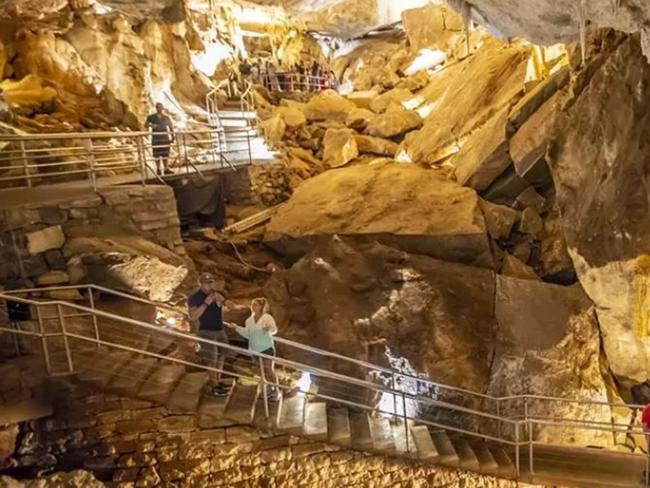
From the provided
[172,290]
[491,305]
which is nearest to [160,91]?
[172,290]

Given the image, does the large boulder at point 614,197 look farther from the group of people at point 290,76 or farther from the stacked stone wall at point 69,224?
the group of people at point 290,76

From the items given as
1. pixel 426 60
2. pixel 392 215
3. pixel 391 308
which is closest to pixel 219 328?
pixel 391 308

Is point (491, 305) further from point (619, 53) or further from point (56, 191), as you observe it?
point (56, 191)

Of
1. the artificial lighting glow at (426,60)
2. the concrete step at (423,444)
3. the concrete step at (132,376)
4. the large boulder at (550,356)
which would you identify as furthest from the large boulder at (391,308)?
the artificial lighting glow at (426,60)

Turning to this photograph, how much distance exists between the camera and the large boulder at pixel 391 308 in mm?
8219

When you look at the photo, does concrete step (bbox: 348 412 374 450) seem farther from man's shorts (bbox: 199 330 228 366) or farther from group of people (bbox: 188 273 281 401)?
man's shorts (bbox: 199 330 228 366)

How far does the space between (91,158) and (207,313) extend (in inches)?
118

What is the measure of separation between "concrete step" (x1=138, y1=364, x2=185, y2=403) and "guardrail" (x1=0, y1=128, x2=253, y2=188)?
3063 millimetres

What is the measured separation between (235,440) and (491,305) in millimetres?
5004

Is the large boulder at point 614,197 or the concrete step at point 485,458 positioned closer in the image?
the concrete step at point 485,458

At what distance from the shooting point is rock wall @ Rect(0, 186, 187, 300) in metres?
6.39

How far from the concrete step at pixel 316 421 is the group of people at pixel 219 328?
1.42 ft

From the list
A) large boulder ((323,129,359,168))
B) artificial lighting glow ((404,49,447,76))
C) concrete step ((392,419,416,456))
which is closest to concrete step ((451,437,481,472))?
concrete step ((392,419,416,456))

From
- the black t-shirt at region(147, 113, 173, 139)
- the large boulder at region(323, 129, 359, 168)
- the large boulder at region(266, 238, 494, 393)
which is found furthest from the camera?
the large boulder at region(323, 129, 359, 168)
